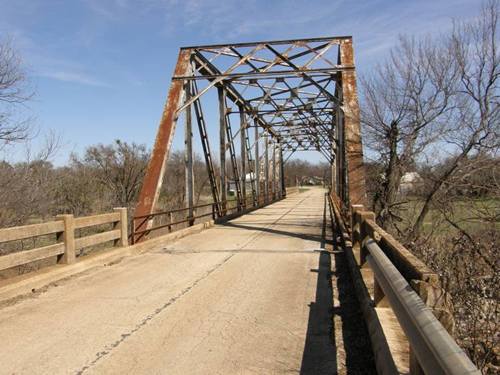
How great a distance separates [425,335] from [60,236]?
7.15 m

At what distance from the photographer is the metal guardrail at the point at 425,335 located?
68.9 inches

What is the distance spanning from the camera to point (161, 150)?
12.4 meters

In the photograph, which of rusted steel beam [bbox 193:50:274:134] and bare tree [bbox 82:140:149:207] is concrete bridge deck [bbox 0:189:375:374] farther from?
bare tree [bbox 82:140:149:207]

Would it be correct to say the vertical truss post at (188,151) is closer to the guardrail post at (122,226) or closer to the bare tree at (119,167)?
the guardrail post at (122,226)

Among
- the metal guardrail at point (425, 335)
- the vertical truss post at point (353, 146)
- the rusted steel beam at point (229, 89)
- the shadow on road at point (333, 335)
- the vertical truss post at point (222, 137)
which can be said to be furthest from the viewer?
the vertical truss post at point (222, 137)

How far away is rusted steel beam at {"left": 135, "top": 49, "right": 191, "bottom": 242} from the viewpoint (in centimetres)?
1179

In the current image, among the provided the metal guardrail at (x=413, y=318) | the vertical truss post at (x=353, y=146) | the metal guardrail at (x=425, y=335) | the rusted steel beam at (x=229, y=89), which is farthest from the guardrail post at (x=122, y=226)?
the metal guardrail at (x=425, y=335)

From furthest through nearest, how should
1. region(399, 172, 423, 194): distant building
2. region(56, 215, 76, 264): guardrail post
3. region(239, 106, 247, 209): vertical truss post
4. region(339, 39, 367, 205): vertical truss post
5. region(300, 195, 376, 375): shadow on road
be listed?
region(239, 106, 247, 209): vertical truss post → region(399, 172, 423, 194): distant building → region(339, 39, 367, 205): vertical truss post → region(56, 215, 76, 264): guardrail post → region(300, 195, 376, 375): shadow on road

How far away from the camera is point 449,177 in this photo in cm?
1380

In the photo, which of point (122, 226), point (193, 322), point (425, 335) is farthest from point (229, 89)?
point (425, 335)

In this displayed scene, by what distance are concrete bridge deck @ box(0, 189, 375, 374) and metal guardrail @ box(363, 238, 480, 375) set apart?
1121 millimetres

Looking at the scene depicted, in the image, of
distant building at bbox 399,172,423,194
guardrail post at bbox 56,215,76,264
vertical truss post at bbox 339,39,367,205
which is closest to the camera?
guardrail post at bbox 56,215,76,264

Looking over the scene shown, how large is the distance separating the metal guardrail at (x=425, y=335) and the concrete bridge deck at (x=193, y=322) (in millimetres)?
1121

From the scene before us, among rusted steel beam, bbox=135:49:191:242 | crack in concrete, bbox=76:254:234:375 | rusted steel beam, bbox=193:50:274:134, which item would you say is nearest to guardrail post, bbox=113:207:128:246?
rusted steel beam, bbox=135:49:191:242
